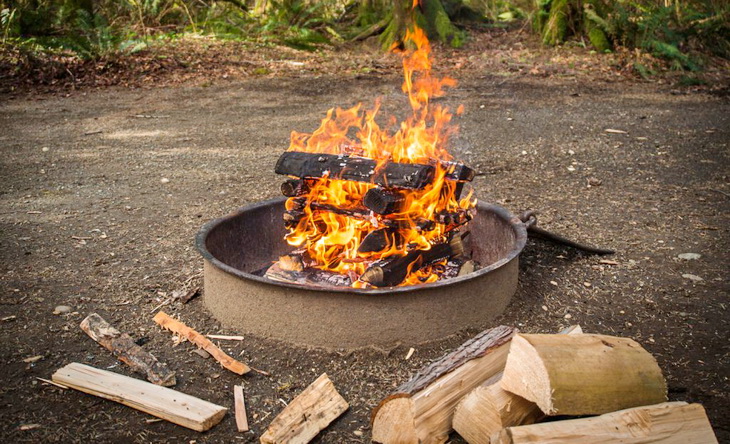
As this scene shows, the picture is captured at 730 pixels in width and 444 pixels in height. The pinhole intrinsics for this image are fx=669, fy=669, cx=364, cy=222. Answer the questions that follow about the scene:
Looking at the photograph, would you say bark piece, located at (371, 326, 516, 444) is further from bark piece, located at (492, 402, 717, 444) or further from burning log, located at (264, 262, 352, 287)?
burning log, located at (264, 262, 352, 287)

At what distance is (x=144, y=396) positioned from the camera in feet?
9.82

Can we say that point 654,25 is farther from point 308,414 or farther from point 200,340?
point 308,414

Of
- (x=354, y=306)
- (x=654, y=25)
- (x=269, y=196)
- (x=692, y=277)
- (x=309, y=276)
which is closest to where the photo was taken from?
(x=354, y=306)

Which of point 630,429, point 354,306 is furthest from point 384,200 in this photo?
point 630,429

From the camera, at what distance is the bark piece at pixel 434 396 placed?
2594 millimetres

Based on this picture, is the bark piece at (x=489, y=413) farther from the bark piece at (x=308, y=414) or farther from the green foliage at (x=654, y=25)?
the green foliage at (x=654, y=25)

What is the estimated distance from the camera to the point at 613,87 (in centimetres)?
1006

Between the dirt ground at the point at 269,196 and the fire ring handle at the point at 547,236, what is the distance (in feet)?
0.25

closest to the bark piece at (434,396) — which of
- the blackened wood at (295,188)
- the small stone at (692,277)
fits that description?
the blackened wood at (295,188)

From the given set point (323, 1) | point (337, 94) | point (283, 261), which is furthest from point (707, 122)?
point (323, 1)

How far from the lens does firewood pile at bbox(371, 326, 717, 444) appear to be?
2.35m

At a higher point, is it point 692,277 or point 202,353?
point 692,277

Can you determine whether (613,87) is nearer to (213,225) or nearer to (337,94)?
(337,94)

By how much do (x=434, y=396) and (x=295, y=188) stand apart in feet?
5.62
